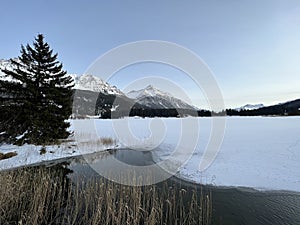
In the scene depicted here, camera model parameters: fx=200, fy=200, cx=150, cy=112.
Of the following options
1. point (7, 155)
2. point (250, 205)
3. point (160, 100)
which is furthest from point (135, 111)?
point (250, 205)

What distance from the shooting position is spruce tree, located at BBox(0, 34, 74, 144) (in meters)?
12.9

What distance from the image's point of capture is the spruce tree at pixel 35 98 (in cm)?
1291

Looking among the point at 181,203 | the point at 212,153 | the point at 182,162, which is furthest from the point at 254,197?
the point at 212,153

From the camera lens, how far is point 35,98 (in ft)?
44.6

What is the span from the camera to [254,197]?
6184mm

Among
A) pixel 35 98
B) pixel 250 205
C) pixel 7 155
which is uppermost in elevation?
pixel 35 98

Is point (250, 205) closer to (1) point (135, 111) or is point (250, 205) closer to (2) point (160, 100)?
(1) point (135, 111)

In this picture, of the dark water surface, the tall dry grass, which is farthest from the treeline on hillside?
the tall dry grass

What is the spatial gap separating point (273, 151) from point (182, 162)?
15.7 feet


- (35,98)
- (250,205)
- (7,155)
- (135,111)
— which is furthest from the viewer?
(135,111)

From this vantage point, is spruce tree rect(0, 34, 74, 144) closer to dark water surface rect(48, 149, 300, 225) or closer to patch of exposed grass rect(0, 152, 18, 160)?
patch of exposed grass rect(0, 152, 18, 160)

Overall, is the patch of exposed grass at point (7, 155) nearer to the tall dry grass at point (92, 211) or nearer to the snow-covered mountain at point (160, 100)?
the tall dry grass at point (92, 211)

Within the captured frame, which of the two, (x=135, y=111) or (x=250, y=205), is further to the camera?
(x=135, y=111)

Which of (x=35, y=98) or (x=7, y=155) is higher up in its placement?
(x=35, y=98)
